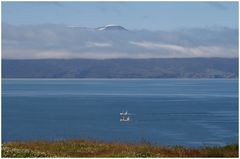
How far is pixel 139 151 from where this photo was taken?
60.3 ft

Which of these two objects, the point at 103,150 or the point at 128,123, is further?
the point at 128,123

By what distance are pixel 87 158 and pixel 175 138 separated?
70921 mm

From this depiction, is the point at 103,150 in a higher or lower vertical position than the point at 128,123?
higher

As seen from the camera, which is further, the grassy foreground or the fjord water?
the fjord water

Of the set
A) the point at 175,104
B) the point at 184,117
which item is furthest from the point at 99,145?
the point at 175,104

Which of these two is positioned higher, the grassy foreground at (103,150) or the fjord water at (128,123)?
the grassy foreground at (103,150)

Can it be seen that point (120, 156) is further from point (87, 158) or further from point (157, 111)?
point (157, 111)

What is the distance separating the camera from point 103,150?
19031mm

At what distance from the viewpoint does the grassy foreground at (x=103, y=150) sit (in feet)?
58.5

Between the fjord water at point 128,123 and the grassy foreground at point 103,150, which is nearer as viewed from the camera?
the grassy foreground at point 103,150

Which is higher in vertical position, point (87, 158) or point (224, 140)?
point (87, 158)

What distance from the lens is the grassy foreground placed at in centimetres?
1784

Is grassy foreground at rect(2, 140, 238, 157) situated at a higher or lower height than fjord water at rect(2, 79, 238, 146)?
higher

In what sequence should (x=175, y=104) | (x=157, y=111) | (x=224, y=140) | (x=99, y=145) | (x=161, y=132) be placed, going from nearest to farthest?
(x=99, y=145) < (x=224, y=140) < (x=161, y=132) < (x=157, y=111) < (x=175, y=104)
